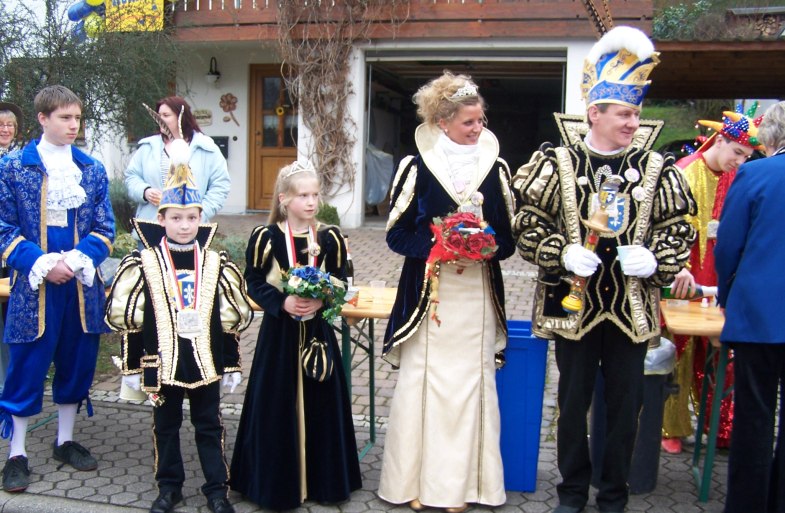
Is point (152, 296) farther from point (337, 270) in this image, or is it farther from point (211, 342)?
point (337, 270)

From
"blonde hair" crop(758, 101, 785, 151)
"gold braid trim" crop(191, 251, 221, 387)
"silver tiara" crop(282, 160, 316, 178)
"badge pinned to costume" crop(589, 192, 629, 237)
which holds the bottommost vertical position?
"gold braid trim" crop(191, 251, 221, 387)

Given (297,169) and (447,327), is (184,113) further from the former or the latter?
(447,327)

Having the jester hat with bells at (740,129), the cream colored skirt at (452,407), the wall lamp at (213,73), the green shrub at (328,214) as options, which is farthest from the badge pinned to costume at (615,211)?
the wall lamp at (213,73)

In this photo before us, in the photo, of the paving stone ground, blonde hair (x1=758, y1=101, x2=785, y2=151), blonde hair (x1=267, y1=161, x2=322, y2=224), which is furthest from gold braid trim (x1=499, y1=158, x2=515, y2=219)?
the paving stone ground

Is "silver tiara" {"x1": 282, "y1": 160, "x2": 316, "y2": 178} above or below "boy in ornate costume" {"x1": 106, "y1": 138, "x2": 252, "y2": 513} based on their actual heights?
above

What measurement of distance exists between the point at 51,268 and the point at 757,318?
3.44 metres

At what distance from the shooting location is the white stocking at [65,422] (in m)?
4.25

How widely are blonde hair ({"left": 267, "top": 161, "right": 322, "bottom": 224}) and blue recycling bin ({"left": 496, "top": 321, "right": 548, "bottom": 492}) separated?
4.24 ft

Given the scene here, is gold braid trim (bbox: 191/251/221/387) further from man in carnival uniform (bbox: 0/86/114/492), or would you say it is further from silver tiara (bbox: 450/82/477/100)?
silver tiara (bbox: 450/82/477/100)

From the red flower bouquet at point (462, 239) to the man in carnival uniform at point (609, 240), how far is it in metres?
0.22

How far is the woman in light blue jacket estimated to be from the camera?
4887 millimetres

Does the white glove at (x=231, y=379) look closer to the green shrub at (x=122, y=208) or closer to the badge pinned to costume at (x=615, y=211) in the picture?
the badge pinned to costume at (x=615, y=211)

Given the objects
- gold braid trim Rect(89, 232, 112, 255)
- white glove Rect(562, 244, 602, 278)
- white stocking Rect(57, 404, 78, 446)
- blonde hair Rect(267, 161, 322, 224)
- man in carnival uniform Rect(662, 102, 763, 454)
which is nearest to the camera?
white glove Rect(562, 244, 602, 278)

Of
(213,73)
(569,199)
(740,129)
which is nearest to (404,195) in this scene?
(569,199)
